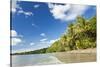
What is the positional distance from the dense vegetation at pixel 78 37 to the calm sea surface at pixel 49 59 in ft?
0.20

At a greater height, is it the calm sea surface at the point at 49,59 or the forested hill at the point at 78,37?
the forested hill at the point at 78,37

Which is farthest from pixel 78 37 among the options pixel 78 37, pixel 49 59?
pixel 49 59

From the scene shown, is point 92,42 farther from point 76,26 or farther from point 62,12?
point 62,12

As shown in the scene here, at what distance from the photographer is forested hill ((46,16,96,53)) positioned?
6.59 ft

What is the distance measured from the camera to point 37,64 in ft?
6.25

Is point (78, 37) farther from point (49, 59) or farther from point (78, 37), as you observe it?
point (49, 59)

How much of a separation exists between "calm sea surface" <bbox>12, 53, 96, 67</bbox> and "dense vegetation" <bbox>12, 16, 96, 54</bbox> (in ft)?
0.20

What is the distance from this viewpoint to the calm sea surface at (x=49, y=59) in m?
1.84

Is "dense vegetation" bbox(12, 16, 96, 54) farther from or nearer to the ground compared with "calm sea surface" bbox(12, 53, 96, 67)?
farther from the ground

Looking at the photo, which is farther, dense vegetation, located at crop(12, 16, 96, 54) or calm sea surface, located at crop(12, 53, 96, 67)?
dense vegetation, located at crop(12, 16, 96, 54)

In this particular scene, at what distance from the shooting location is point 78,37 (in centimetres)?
208

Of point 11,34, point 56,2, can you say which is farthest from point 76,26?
point 11,34

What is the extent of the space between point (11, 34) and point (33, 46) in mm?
243
